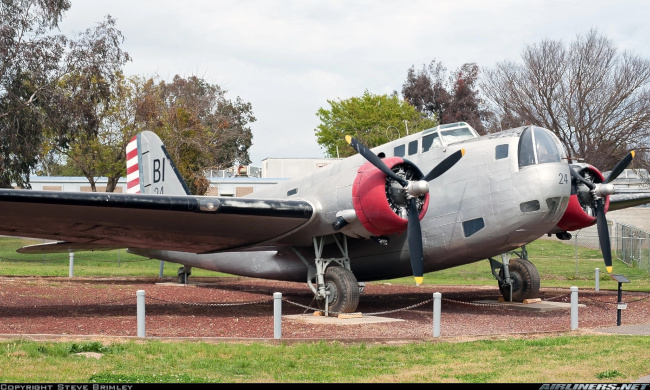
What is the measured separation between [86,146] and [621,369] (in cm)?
4922

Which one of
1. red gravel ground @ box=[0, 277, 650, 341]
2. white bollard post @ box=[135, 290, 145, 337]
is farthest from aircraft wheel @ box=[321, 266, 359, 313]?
white bollard post @ box=[135, 290, 145, 337]

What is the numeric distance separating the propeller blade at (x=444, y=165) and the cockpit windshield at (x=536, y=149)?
1.43 m

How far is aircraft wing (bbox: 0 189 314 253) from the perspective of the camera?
14688 millimetres

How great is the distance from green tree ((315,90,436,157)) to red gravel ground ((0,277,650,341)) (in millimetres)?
47429

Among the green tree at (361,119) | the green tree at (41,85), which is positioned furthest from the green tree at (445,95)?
the green tree at (41,85)

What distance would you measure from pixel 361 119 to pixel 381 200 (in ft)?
196

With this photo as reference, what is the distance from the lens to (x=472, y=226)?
664 inches

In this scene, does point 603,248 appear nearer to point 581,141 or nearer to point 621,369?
point 621,369

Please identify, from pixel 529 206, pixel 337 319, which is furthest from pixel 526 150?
pixel 337 319

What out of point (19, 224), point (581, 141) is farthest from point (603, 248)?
point (581, 141)

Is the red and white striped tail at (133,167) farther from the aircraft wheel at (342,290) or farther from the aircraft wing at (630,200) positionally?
the aircraft wing at (630,200)

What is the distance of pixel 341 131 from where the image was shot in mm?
75938

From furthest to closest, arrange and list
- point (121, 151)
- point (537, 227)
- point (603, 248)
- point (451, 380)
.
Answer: point (121, 151)
point (603, 248)
point (537, 227)
point (451, 380)

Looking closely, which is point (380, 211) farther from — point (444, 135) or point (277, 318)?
point (277, 318)
